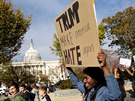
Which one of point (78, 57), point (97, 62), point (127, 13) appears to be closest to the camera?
point (97, 62)

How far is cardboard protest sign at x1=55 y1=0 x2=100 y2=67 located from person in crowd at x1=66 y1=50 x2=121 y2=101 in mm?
128

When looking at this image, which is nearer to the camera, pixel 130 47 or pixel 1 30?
pixel 1 30

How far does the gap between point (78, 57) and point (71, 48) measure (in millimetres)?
273

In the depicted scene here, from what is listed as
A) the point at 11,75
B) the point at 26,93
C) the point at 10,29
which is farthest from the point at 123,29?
the point at 26,93

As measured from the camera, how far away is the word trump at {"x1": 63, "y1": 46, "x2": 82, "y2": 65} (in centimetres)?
508

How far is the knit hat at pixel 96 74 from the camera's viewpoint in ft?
15.3

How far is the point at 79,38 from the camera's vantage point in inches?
193

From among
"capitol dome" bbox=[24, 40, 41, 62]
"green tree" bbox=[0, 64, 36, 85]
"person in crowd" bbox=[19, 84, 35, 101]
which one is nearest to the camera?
"person in crowd" bbox=[19, 84, 35, 101]

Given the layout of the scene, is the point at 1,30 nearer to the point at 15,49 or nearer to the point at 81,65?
the point at 15,49

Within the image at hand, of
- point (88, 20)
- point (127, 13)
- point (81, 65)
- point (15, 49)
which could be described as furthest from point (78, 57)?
point (127, 13)

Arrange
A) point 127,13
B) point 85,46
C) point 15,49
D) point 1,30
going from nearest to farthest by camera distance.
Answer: point 85,46, point 1,30, point 15,49, point 127,13

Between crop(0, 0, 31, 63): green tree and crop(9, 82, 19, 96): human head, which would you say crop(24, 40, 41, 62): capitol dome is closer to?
crop(0, 0, 31, 63): green tree

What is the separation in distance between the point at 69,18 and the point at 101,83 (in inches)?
41.2

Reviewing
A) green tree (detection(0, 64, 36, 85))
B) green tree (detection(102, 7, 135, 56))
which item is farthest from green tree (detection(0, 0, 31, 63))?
green tree (detection(0, 64, 36, 85))
